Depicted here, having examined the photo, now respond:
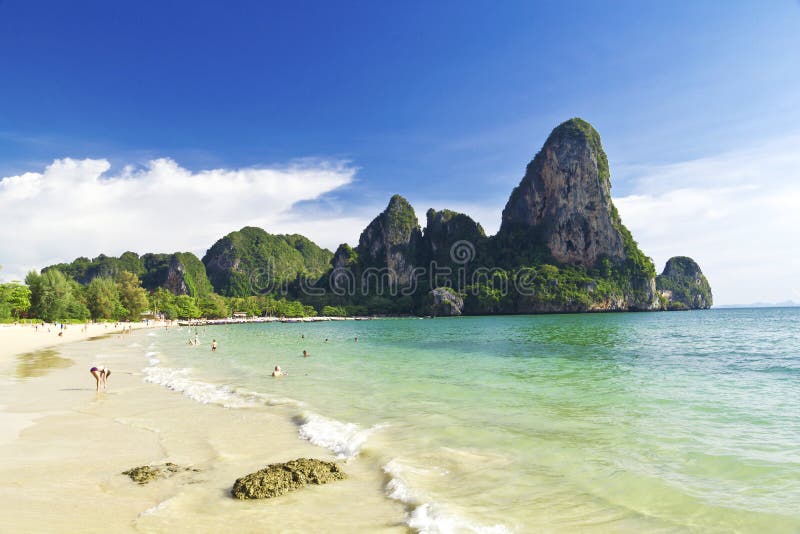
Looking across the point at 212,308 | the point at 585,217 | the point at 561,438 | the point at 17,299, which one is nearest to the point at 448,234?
the point at 585,217

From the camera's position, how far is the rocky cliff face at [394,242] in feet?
595

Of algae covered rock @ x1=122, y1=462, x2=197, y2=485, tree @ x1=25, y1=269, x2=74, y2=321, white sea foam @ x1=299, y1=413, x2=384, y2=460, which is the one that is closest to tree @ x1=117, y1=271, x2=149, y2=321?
tree @ x1=25, y1=269, x2=74, y2=321

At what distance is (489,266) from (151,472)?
542 feet

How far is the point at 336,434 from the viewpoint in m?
9.45

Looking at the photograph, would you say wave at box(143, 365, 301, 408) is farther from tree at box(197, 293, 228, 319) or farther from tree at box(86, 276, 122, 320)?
tree at box(197, 293, 228, 319)

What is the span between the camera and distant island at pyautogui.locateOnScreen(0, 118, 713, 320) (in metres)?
147

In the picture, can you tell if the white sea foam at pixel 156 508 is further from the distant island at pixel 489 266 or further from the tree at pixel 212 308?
the tree at pixel 212 308

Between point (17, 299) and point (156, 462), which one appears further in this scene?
point (17, 299)

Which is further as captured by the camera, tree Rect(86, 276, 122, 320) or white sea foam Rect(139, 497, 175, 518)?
tree Rect(86, 276, 122, 320)

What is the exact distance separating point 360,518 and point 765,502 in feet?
18.1

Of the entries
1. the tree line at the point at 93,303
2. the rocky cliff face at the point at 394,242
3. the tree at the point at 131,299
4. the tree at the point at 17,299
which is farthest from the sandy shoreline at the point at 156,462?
the rocky cliff face at the point at 394,242

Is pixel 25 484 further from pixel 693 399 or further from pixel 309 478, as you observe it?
pixel 693 399

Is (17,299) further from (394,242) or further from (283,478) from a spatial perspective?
(394,242)

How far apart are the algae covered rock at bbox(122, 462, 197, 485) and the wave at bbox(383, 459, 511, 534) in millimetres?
3520
